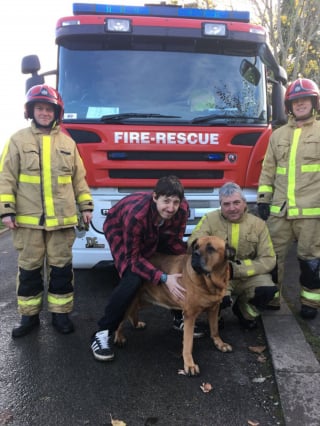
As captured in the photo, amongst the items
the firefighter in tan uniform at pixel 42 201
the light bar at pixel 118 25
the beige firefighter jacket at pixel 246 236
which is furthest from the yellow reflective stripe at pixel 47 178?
the light bar at pixel 118 25

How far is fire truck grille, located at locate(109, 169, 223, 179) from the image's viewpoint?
4.16 metres

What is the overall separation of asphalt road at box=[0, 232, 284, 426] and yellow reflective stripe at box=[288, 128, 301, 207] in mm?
1229

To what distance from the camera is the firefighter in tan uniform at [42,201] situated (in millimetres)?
3398

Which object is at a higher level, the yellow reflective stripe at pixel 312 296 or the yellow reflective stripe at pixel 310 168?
the yellow reflective stripe at pixel 310 168

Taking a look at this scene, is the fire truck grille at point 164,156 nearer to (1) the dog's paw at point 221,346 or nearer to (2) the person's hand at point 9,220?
(2) the person's hand at point 9,220

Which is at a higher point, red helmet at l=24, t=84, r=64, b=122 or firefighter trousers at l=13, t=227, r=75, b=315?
red helmet at l=24, t=84, r=64, b=122

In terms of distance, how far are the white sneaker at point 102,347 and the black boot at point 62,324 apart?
48 centimetres

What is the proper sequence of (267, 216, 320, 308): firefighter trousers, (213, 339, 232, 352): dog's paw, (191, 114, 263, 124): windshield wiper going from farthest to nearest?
(191, 114, 263, 124): windshield wiper < (267, 216, 320, 308): firefighter trousers < (213, 339, 232, 352): dog's paw

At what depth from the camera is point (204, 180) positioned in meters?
4.26

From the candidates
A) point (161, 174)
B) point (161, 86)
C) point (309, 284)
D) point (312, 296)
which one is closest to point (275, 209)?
point (309, 284)

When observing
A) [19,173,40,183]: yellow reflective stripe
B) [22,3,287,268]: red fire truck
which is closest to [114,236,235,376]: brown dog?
[22,3,287,268]: red fire truck

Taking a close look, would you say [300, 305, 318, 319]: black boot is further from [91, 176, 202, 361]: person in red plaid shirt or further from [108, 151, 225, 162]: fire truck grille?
[108, 151, 225, 162]: fire truck grille

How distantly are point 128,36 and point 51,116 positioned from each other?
151 centimetres

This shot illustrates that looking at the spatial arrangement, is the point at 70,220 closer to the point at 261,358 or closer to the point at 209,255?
the point at 209,255
